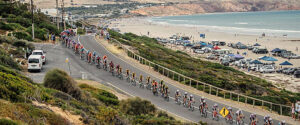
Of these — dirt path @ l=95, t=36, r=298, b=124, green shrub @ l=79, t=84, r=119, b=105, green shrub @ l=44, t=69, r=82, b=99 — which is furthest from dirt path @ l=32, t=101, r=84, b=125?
dirt path @ l=95, t=36, r=298, b=124

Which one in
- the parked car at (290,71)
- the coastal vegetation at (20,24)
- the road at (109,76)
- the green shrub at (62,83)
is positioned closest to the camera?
the green shrub at (62,83)

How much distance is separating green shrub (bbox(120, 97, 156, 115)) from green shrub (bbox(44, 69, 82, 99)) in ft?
7.63

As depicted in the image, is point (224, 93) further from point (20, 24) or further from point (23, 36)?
point (20, 24)

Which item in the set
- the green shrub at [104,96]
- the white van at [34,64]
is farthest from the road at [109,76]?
the green shrub at [104,96]

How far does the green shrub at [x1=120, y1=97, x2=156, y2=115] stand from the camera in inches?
719

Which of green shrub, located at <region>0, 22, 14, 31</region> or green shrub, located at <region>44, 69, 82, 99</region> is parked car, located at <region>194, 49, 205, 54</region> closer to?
green shrub, located at <region>0, 22, 14, 31</region>

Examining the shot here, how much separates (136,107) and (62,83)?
3.98 metres

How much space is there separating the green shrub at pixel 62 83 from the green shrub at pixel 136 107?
233cm

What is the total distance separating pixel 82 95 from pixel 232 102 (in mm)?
11034

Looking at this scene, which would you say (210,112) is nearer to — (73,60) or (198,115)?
(198,115)

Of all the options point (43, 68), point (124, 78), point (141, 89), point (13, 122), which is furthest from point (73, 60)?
point (13, 122)

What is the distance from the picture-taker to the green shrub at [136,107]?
59.9 ft

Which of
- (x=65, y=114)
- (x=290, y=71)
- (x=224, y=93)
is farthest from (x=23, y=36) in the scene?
(x=290, y=71)

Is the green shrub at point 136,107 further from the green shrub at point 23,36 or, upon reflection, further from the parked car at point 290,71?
the parked car at point 290,71
